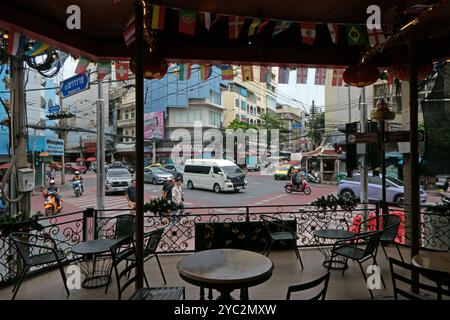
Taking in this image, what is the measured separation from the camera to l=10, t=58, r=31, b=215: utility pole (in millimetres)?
4055

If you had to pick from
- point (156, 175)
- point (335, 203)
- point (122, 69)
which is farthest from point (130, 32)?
point (156, 175)

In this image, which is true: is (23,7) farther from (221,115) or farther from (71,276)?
(221,115)

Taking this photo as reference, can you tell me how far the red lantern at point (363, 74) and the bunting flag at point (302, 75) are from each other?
107 cm

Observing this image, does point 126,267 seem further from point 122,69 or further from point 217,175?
point 217,175

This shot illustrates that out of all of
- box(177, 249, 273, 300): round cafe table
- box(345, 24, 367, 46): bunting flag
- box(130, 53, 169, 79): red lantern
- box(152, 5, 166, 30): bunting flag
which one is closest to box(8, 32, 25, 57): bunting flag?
box(130, 53, 169, 79): red lantern

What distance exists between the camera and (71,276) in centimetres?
380

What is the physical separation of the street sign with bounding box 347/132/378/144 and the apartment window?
1187 inches

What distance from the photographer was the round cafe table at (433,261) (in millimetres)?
2594

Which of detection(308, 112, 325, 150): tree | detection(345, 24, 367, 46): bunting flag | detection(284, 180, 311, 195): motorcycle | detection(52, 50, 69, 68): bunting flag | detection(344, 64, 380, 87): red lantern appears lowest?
detection(284, 180, 311, 195): motorcycle

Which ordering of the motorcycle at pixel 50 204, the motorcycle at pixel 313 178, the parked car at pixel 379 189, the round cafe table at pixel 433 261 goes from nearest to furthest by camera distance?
the round cafe table at pixel 433 261 → the motorcycle at pixel 50 204 → the parked car at pixel 379 189 → the motorcycle at pixel 313 178

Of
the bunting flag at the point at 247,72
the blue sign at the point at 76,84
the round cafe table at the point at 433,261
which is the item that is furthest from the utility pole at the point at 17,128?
the round cafe table at the point at 433,261

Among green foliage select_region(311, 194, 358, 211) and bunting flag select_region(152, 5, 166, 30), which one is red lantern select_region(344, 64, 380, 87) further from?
bunting flag select_region(152, 5, 166, 30)

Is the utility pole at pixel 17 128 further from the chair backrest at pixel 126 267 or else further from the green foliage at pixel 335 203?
the green foliage at pixel 335 203

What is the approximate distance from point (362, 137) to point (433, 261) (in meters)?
2.32
